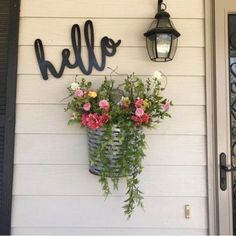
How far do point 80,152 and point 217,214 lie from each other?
85cm

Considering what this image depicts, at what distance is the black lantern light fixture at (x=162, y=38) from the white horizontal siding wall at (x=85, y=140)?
8 cm

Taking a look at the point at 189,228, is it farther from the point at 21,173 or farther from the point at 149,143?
the point at 21,173

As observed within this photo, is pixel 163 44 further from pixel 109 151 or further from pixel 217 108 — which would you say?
pixel 109 151

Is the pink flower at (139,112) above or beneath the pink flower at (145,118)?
above

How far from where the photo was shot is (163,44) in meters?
1.78

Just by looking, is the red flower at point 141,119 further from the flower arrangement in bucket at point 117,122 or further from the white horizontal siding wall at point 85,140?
the white horizontal siding wall at point 85,140

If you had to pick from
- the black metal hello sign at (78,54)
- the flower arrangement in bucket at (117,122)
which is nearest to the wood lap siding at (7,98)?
the black metal hello sign at (78,54)

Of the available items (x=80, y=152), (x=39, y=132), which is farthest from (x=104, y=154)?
(x=39, y=132)

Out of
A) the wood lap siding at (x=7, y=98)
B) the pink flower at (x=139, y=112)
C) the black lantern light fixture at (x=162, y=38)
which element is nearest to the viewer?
the pink flower at (x=139, y=112)

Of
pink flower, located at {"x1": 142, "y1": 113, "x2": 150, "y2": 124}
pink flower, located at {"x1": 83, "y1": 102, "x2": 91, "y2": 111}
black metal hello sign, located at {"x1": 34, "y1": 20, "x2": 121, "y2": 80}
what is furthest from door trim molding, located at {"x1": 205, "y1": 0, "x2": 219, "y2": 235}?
pink flower, located at {"x1": 83, "y1": 102, "x2": 91, "y2": 111}

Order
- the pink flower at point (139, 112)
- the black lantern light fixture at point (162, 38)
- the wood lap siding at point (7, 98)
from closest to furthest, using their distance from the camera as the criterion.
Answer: the pink flower at point (139, 112), the black lantern light fixture at point (162, 38), the wood lap siding at point (7, 98)

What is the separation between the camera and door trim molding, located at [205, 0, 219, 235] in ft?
6.18

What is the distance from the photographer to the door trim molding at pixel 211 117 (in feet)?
6.18

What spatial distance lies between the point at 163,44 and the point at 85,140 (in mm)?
685
